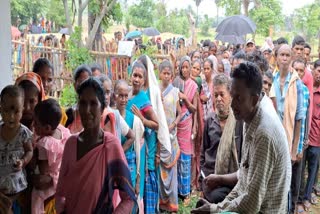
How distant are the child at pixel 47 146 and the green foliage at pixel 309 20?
64.8ft

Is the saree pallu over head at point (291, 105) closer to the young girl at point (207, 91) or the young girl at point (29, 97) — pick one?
the young girl at point (207, 91)

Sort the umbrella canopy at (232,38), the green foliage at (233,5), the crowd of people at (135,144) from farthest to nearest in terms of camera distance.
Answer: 1. the green foliage at (233,5)
2. the umbrella canopy at (232,38)
3. the crowd of people at (135,144)

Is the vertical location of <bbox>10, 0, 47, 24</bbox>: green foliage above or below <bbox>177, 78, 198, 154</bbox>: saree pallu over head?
above

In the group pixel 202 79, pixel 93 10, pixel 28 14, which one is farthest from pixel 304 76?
pixel 28 14

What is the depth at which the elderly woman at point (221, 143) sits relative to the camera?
2793mm

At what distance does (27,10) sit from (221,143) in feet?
74.3

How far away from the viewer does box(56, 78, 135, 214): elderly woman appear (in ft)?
7.28

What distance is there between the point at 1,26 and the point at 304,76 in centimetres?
364

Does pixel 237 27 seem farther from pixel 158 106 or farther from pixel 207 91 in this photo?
pixel 158 106

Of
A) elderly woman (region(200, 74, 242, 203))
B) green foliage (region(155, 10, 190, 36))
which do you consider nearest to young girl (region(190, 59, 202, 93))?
elderly woman (region(200, 74, 242, 203))

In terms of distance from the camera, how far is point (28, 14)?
933 inches

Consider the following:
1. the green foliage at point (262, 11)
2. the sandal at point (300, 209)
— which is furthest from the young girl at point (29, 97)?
the green foliage at point (262, 11)

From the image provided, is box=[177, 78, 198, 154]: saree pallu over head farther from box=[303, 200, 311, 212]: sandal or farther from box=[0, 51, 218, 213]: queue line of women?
box=[303, 200, 311, 212]: sandal

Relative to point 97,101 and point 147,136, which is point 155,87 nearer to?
point 147,136
